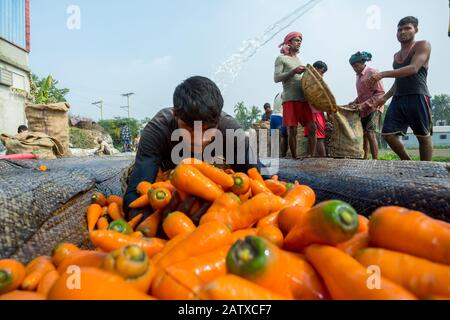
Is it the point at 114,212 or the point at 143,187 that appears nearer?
the point at 143,187

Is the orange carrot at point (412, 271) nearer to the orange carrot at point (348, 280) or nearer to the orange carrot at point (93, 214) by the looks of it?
the orange carrot at point (348, 280)

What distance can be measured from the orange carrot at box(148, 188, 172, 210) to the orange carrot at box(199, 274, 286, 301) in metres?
0.95

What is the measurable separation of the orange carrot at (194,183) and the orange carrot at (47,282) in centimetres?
70

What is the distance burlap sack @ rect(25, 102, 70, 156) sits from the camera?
7.64m

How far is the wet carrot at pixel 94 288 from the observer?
832mm

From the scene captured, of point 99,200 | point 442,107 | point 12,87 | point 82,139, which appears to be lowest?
point 99,200

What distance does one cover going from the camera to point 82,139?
70.6ft

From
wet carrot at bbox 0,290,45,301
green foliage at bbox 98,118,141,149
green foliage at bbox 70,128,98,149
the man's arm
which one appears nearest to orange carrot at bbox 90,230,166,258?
wet carrot at bbox 0,290,45,301

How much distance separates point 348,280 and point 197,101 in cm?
142

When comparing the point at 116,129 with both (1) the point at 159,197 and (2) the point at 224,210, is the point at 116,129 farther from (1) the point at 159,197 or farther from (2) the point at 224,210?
(2) the point at 224,210

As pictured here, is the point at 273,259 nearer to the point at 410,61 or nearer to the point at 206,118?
the point at 206,118

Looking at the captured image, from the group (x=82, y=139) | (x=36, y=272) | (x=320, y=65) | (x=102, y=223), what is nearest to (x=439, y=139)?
(x=82, y=139)

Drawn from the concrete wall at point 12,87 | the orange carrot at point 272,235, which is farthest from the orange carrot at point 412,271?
the concrete wall at point 12,87
